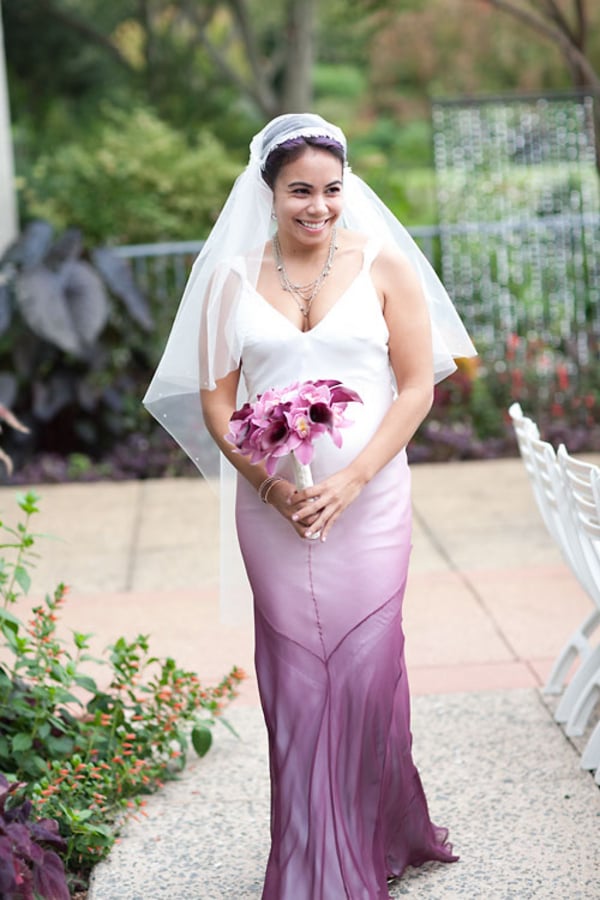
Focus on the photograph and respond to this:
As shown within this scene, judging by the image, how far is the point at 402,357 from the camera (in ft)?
11.8

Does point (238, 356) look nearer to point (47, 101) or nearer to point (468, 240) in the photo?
point (468, 240)

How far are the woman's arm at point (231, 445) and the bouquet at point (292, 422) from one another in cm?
11

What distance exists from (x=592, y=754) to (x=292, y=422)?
1815 millimetres

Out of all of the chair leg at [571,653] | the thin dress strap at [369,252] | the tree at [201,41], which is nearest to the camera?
the thin dress strap at [369,252]

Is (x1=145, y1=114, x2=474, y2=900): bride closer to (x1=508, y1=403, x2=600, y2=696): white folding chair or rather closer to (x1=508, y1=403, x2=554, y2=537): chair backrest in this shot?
(x1=508, y1=403, x2=600, y2=696): white folding chair

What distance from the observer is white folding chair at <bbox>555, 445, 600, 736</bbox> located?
4109 mm

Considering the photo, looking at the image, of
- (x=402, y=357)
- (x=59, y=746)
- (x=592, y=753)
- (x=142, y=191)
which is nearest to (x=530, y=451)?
(x=592, y=753)

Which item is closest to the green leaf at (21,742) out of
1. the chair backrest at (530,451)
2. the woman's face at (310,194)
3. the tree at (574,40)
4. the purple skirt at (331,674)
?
the purple skirt at (331,674)

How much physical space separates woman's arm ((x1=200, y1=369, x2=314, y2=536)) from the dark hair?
54cm

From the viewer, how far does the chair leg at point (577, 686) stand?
464 centimetres

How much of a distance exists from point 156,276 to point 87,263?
719mm

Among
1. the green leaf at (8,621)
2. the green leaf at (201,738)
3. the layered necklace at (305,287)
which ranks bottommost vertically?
the green leaf at (201,738)

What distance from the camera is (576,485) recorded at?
4.21 metres

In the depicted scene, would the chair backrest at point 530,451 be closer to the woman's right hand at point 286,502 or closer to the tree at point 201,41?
the woman's right hand at point 286,502
